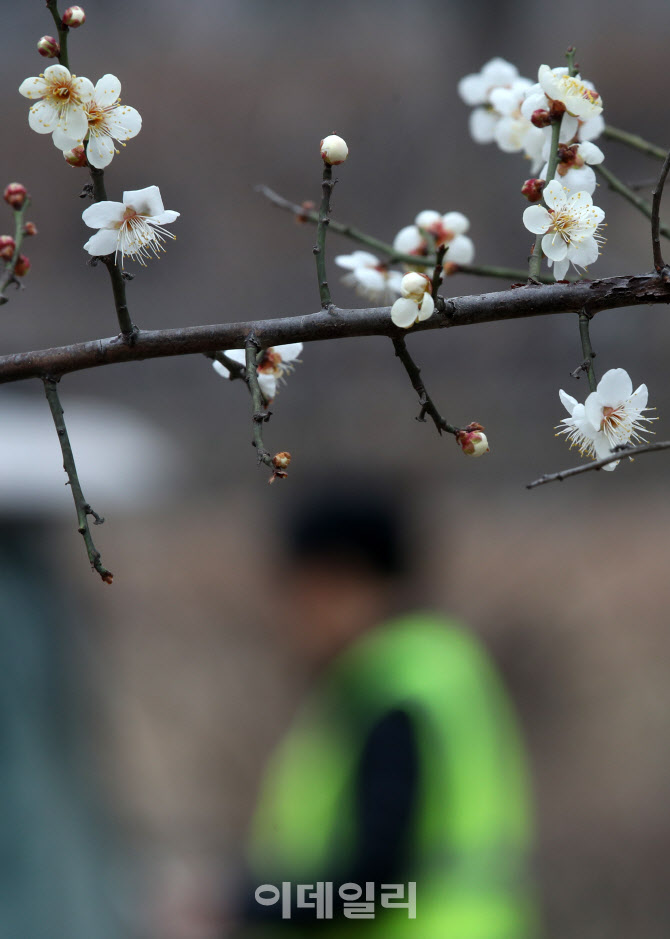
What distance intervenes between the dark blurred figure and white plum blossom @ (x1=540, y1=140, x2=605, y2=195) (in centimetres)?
109

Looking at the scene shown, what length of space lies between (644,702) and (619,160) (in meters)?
1.76

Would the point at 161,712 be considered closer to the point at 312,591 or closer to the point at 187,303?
the point at 312,591

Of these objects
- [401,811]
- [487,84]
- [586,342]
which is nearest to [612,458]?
[586,342]

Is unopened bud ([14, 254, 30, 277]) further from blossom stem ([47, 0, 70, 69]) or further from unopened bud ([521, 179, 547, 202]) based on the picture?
unopened bud ([521, 179, 547, 202])

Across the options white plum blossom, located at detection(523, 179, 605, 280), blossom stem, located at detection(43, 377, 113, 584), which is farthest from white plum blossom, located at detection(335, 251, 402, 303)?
blossom stem, located at detection(43, 377, 113, 584)

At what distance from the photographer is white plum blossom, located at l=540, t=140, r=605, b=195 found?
2.11ft

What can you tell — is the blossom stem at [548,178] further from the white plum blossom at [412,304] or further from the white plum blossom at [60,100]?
the white plum blossom at [60,100]

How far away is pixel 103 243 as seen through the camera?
527mm

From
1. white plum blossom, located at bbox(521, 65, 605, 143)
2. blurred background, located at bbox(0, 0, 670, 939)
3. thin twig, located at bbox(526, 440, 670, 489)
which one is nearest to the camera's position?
thin twig, located at bbox(526, 440, 670, 489)

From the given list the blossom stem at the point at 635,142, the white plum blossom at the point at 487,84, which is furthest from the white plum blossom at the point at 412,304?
the white plum blossom at the point at 487,84

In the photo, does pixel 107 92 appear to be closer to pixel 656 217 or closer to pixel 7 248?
pixel 7 248

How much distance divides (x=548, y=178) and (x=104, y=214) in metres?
0.26

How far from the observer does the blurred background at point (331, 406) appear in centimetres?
329

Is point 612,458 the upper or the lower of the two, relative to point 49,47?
lower
